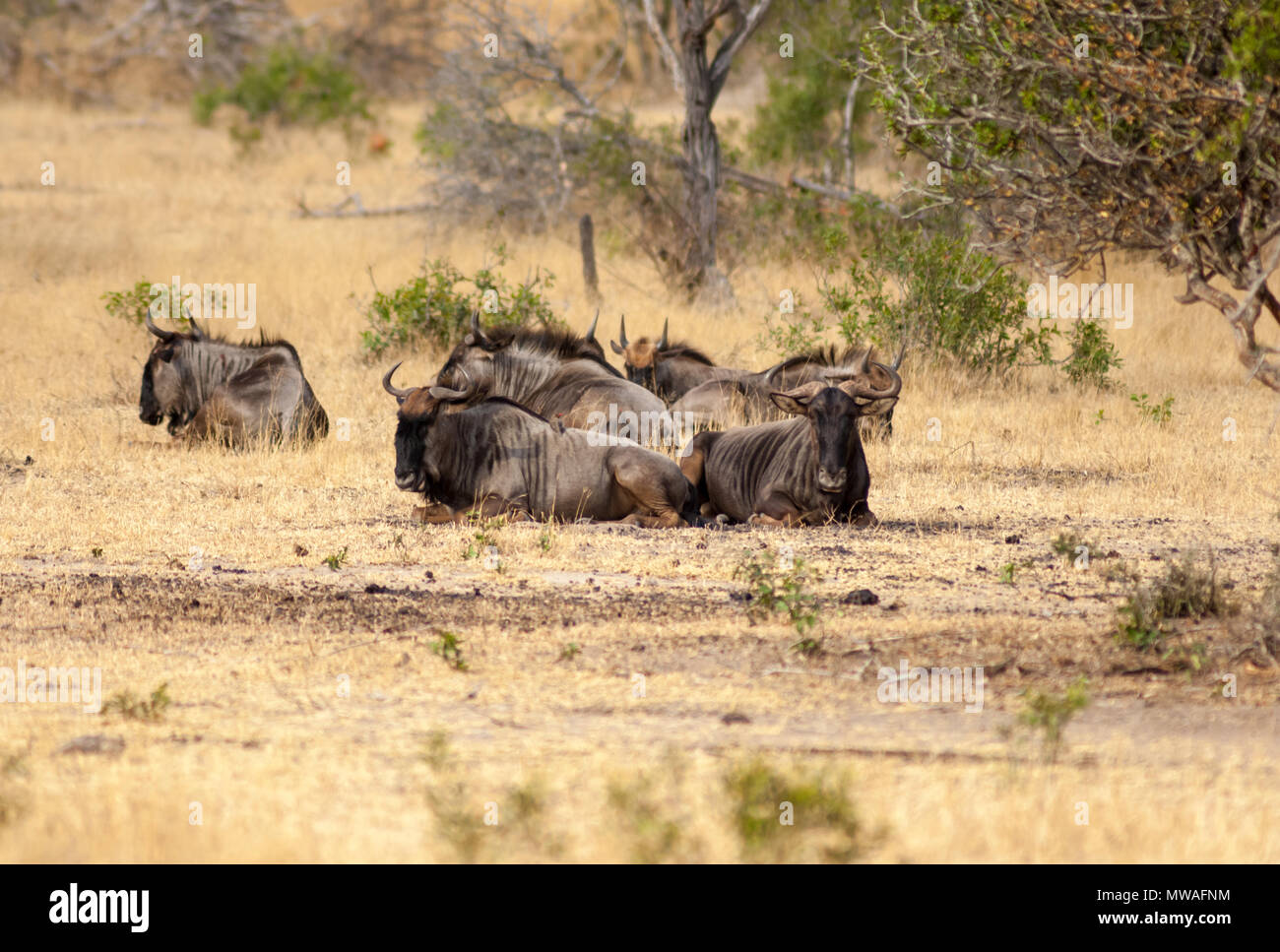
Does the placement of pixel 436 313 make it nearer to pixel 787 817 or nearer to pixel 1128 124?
pixel 1128 124

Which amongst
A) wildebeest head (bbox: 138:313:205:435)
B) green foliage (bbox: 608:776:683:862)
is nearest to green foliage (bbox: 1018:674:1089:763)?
green foliage (bbox: 608:776:683:862)

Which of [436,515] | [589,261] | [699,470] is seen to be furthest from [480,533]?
[589,261]

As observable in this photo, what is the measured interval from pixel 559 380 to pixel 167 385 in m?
3.34

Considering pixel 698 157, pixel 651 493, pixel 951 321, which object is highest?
pixel 698 157

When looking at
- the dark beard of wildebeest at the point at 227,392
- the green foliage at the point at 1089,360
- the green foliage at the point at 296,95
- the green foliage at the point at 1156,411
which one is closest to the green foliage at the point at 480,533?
the dark beard of wildebeest at the point at 227,392

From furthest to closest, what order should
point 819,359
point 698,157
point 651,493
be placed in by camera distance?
point 698,157
point 819,359
point 651,493

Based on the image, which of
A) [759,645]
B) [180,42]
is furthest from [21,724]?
[180,42]

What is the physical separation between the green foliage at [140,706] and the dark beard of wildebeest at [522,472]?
396 cm

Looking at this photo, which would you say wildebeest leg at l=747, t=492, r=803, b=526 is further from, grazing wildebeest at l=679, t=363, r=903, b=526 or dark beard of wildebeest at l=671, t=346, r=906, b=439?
dark beard of wildebeest at l=671, t=346, r=906, b=439

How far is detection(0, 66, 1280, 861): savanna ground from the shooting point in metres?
4.71

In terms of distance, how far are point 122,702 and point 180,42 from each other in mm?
42652

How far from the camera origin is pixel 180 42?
45.0 m

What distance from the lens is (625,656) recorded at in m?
6.79

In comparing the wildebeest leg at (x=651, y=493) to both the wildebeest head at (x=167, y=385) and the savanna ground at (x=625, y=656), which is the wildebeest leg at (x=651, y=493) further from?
the wildebeest head at (x=167, y=385)
